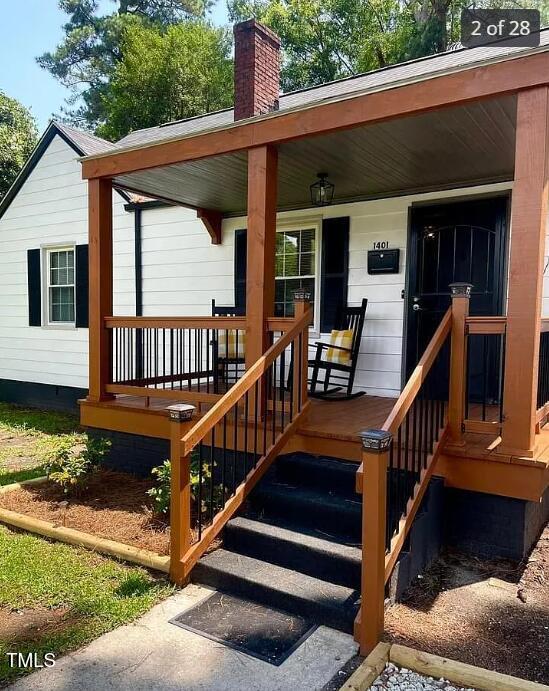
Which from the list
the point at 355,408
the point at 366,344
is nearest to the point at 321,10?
the point at 366,344

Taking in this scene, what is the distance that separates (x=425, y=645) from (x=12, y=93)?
17.0 meters

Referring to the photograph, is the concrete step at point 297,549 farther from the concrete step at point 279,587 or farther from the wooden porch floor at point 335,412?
the wooden porch floor at point 335,412

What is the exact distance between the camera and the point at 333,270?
18.3 ft

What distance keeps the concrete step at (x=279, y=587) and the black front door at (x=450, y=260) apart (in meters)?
2.91

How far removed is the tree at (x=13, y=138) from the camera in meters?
13.1

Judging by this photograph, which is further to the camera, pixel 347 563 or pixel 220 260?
pixel 220 260

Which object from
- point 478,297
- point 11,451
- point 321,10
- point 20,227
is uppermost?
point 321,10

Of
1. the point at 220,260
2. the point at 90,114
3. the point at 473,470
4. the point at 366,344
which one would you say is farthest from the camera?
the point at 90,114

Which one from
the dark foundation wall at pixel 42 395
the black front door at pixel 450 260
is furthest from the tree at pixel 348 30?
the dark foundation wall at pixel 42 395

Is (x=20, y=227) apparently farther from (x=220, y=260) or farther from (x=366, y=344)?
(x=366, y=344)

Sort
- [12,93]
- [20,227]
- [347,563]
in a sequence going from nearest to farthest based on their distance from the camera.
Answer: [347,563], [20,227], [12,93]

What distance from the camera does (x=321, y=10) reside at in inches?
693

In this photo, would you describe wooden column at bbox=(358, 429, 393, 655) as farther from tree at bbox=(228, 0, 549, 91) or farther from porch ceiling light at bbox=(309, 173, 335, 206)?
tree at bbox=(228, 0, 549, 91)

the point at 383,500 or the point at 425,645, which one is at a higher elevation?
the point at 383,500
